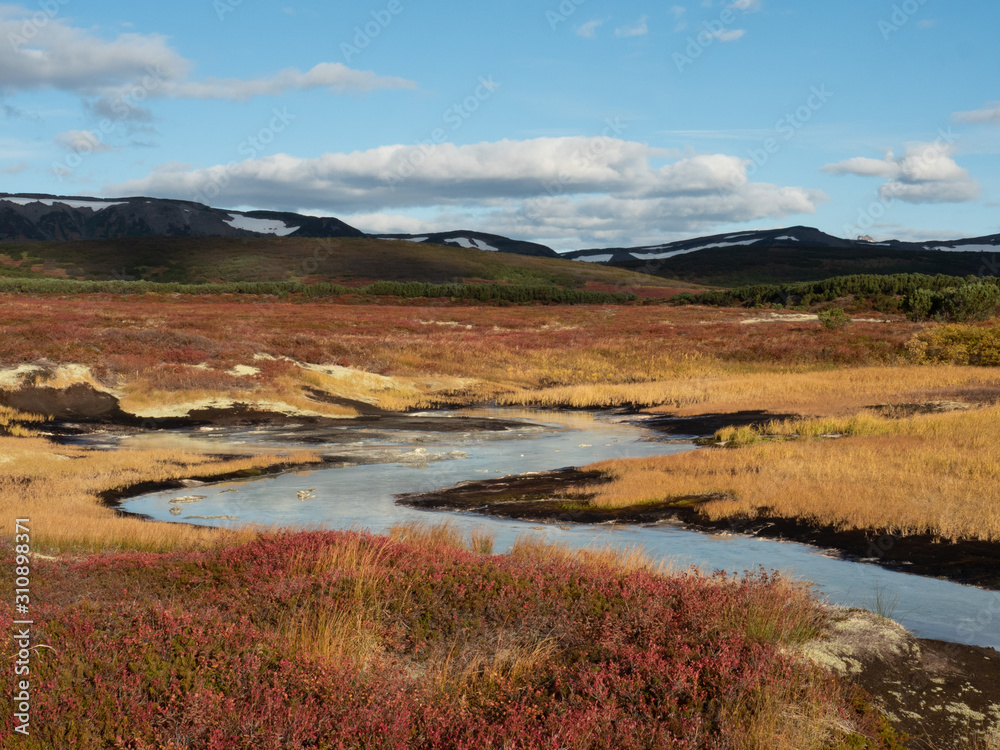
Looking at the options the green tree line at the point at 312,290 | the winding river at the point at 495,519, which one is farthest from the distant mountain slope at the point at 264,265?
the winding river at the point at 495,519

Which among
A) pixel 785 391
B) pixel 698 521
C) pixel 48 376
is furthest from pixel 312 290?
pixel 698 521

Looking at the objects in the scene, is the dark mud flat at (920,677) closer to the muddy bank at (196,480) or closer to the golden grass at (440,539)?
the golden grass at (440,539)

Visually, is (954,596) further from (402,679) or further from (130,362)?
(130,362)

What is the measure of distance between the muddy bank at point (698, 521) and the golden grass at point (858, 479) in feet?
1.26

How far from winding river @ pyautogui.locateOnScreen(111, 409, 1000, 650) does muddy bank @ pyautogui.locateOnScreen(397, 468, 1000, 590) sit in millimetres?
485

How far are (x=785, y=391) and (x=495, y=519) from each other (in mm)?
25554

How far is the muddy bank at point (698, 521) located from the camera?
1328cm

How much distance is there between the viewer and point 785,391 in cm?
3938

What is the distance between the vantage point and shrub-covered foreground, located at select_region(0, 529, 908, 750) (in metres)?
5.89

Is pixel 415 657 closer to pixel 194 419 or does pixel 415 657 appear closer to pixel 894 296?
pixel 194 419

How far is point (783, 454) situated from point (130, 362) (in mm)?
30898

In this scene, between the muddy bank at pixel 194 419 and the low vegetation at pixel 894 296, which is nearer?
the muddy bank at pixel 194 419

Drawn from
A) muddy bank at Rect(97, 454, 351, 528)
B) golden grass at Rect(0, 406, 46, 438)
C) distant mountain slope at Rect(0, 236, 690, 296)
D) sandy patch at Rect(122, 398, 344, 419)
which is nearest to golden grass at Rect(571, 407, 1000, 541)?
muddy bank at Rect(97, 454, 351, 528)

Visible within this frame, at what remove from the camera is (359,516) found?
18.2 meters
